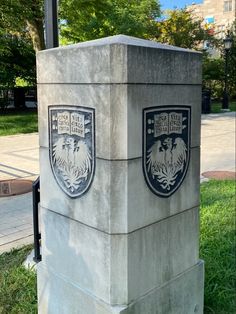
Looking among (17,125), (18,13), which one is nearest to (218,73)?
(18,13)

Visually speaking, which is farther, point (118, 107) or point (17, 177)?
point (17, 177)

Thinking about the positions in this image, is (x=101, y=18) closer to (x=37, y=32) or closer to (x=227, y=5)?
(x=37, y=32)

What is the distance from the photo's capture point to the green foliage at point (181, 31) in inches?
1238

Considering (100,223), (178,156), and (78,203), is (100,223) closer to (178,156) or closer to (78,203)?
(78,203)

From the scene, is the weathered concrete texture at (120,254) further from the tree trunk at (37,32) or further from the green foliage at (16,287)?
the tree trunk at (37,32)

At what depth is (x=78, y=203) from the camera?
2627mm

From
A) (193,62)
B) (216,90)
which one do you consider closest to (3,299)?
(193,62)

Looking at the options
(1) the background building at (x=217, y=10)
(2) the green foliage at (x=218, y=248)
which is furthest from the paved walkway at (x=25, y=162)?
(1) the background building at (x=217, y=10)

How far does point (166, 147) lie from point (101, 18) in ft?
59.2

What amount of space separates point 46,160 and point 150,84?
0.90 metres

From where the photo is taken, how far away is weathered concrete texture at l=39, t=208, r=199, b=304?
2.49 meters

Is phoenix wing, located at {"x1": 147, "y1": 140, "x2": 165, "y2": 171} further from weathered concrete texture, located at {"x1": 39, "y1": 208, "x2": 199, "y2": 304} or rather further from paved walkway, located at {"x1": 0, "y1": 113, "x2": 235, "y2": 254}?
paved walkway, located at {"x1": 0, "y1": 113, "x2": 235, "y2": 254}

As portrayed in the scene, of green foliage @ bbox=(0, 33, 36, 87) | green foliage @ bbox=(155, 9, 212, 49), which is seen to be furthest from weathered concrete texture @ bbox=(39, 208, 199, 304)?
green foliage @ bbox=(155, 9, 212, 49)

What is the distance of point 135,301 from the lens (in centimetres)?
255
